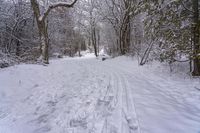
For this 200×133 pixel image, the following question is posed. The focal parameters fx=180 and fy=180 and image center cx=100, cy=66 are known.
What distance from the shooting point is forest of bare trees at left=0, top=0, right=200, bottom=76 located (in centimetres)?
781

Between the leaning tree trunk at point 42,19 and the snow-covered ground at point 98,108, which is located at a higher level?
the leaning tree trunk at point 42,19

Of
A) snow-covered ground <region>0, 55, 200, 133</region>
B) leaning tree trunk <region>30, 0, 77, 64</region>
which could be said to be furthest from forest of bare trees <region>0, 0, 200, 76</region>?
snow-covered ground <region>0, 55, 200, 133</region>

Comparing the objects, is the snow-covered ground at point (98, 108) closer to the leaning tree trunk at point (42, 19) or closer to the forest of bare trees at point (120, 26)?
the forest of bare trees at point (120, 26)

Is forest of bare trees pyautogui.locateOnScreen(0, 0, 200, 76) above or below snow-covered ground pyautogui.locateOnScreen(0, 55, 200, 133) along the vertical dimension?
above

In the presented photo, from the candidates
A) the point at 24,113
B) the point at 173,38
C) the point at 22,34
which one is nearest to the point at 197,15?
the point at 173,38

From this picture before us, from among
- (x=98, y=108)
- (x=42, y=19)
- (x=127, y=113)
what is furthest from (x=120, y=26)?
(x=127, y=113)

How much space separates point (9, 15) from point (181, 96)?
717 inches

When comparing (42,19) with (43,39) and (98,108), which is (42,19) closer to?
(43,39)

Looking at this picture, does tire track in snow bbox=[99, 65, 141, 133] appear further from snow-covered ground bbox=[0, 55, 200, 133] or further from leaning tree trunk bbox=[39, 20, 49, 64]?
leaning tree trunk bbox=[39, 20, 49, 64]

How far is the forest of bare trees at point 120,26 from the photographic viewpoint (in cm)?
781

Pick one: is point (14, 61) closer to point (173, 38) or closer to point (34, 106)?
point (34, 106)

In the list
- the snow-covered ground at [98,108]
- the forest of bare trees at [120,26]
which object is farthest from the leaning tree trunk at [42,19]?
the snow-covered ground at [98,108]

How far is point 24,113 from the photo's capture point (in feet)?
14.2

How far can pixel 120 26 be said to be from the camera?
2350cm
